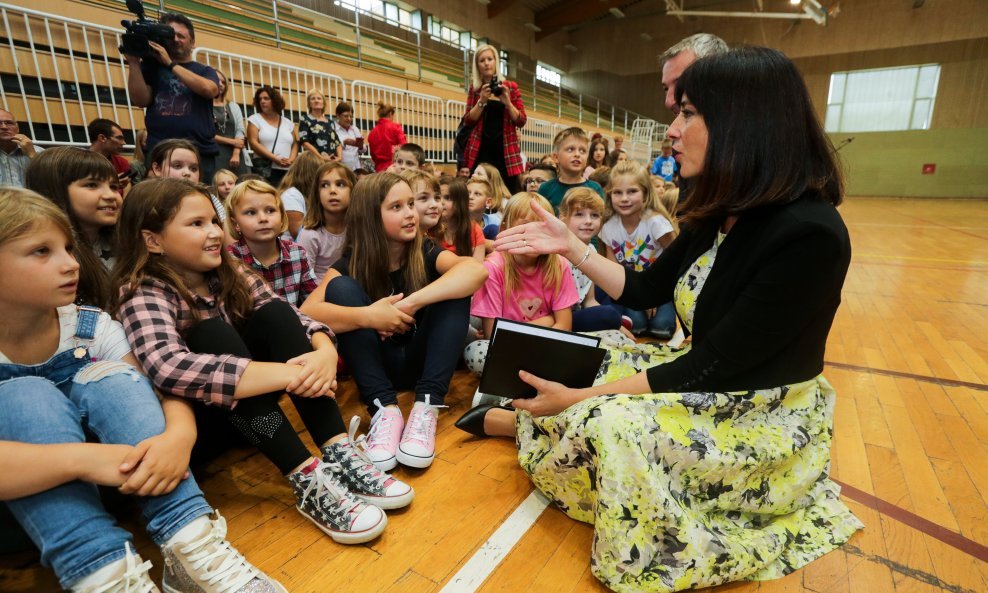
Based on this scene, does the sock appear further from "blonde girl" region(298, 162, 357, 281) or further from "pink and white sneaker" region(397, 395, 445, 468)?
"blonde girl" region(298, 162, 357, 281)

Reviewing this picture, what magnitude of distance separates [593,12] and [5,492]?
16.5m

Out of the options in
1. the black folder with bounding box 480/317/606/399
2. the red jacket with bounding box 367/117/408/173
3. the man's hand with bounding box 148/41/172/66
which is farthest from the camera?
the red jacket with bounding box 367/117/408/173

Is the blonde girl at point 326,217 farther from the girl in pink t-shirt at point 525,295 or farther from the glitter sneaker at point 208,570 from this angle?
the glitter sneaker at point 208,570

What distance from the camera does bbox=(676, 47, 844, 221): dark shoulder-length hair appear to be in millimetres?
1005

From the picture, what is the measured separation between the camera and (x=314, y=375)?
1.21m

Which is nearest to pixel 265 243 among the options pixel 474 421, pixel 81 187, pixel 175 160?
pixel 81 187

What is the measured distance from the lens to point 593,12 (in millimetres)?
14273

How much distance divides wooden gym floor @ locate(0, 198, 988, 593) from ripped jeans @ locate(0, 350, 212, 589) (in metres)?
0.28

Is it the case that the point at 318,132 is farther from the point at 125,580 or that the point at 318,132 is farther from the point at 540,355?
the point at 125,580

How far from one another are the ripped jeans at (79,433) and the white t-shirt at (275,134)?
3318 millimetres

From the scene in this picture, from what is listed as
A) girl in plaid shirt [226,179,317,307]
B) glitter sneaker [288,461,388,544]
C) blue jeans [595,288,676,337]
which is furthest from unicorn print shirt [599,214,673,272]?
glitter sneaker [288,461,388,544]

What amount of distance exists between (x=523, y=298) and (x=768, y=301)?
3.77 ft

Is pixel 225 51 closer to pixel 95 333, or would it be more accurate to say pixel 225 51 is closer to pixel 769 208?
pixel 95 333

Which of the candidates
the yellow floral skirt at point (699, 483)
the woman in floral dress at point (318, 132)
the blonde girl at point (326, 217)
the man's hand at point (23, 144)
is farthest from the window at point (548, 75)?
the yellow floral skirt at point (699, 483)
